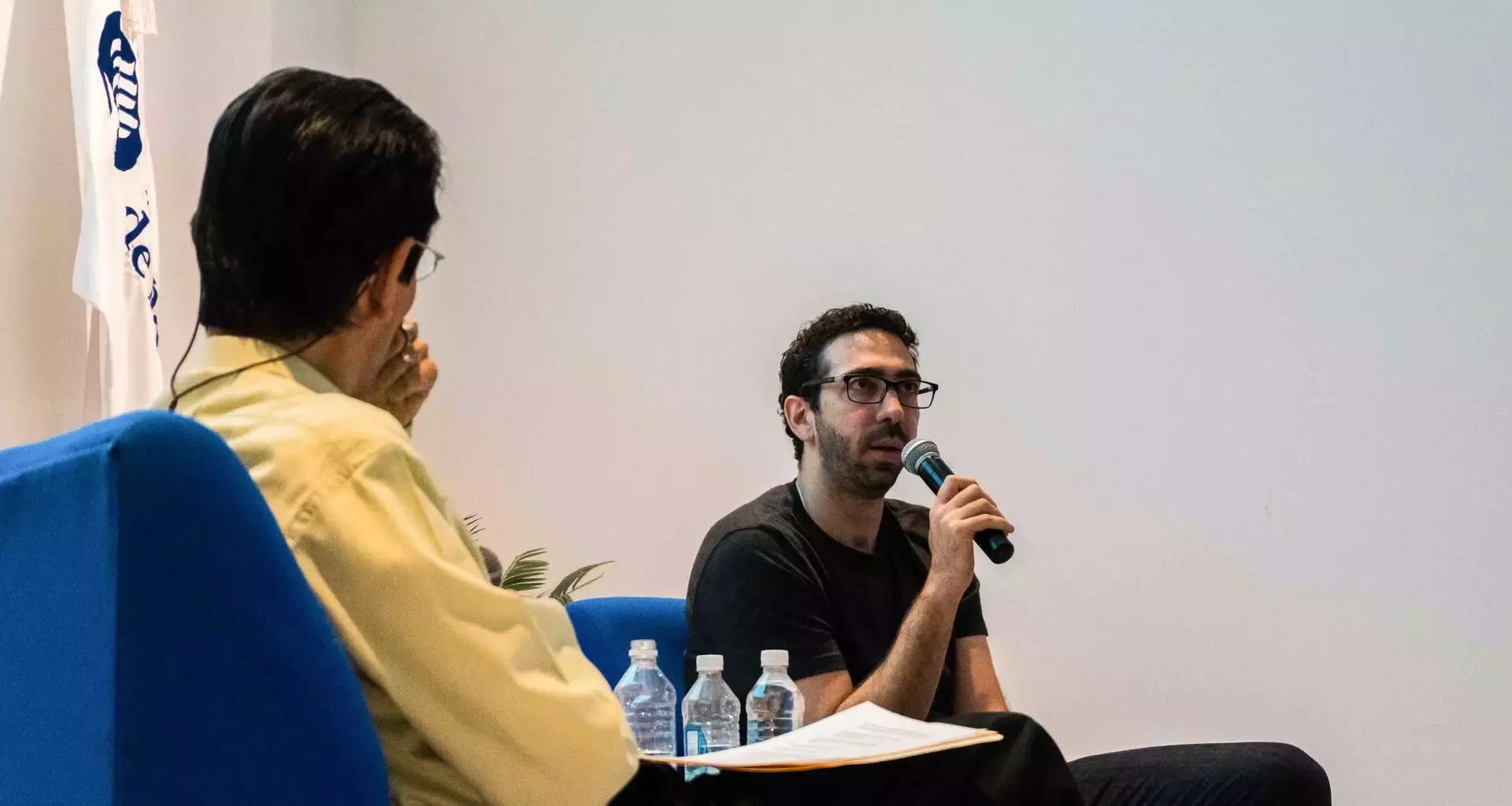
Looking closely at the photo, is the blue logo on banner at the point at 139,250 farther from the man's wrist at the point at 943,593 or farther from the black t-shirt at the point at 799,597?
the man's wrist at the point at 943,593

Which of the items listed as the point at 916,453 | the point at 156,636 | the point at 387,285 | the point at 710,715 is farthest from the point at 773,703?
the point at 156,636

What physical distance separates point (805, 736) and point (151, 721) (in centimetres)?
60

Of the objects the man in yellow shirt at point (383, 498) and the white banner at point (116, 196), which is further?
the white banner at point (116, 196)

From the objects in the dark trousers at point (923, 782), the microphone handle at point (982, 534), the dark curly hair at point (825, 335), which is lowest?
the dark trousers at point (923, 782)

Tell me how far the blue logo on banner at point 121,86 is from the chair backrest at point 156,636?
5.64 feet

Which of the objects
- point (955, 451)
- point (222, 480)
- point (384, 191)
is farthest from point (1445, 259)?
point (222, 480)

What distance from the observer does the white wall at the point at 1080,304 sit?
9.06 ft

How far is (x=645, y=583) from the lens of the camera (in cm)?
318

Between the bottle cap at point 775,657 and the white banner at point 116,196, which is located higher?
the white banner at point 116,196

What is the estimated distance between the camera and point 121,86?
7.80 feet

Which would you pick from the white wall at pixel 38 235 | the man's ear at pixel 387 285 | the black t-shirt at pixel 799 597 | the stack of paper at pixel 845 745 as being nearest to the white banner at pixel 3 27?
the white wall at pixel 38 235

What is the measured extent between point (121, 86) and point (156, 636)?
192 centimetres

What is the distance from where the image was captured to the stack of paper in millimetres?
1058

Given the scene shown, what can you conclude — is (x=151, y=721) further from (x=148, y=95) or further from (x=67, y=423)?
(x=148, y=95)
